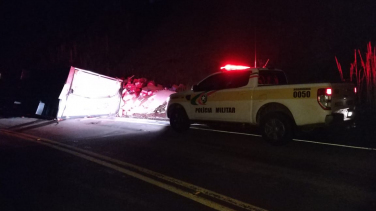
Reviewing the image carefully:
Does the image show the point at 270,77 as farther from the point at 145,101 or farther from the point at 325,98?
the point at 145,101

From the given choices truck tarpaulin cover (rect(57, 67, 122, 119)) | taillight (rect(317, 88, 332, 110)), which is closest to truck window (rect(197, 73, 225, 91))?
taillight (rect(317, 88, 332, 110))

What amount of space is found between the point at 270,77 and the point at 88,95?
281 inches

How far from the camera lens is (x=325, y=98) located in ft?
22.6

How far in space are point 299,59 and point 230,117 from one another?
10.2 m

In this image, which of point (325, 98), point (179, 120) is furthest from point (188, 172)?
point (179, 120)

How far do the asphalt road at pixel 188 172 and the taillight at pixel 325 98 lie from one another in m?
1.03

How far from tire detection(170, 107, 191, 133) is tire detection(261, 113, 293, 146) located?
2864mm

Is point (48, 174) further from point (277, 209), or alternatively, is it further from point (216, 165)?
point (277, 209)

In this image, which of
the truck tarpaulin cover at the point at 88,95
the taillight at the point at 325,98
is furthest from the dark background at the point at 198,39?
the taillight at the point at 325,98

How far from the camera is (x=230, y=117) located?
8.80 m

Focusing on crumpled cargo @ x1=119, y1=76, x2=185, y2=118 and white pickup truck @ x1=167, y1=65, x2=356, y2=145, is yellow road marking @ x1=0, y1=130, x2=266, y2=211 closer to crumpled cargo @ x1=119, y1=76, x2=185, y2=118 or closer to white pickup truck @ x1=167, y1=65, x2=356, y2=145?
white pickup truck @ x1=167, y1=65, x2=356, y2=145

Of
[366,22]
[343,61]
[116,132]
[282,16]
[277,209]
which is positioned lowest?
[277,209]

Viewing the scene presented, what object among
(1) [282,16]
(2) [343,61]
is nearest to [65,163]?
(2) [343,61]

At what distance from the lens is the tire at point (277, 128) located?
24.9 ft
